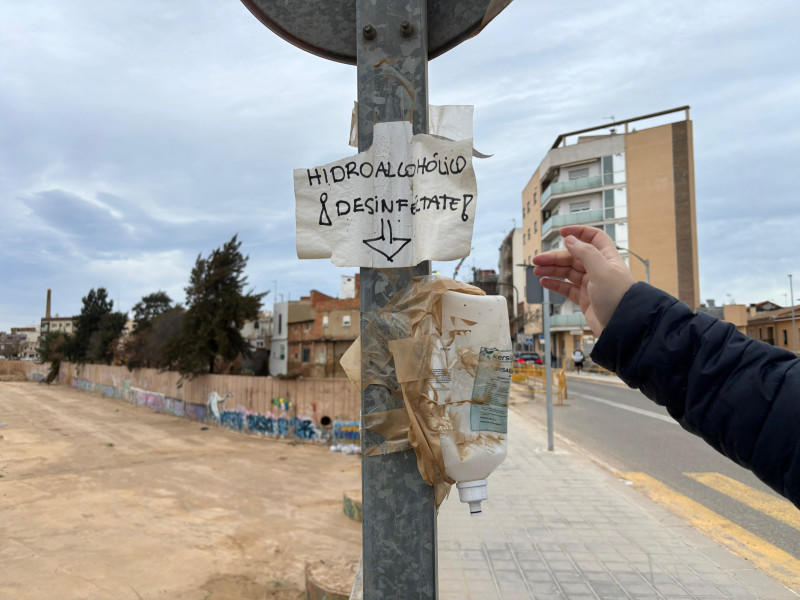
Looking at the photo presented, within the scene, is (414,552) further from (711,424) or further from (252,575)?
(252,575)

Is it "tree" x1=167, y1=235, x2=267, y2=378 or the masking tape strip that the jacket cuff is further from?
"tree" x1=167, y1=235, x2=267, y2=378

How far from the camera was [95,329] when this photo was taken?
56.5 metres

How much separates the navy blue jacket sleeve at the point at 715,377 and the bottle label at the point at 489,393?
1.04 feet

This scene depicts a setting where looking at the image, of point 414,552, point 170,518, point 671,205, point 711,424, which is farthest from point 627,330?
point 671,205

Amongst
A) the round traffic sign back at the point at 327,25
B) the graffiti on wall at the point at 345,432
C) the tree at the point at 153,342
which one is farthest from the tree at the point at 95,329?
the round traffic sign back at the point at 327,25

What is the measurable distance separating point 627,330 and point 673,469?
9510mm

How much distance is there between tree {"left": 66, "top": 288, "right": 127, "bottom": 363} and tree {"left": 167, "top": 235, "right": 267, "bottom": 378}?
25.0 m

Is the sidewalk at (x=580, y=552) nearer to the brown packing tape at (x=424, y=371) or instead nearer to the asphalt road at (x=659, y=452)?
the asphalt road at (x=659, y=452)

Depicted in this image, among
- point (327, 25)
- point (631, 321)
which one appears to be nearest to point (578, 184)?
point (327, 25)

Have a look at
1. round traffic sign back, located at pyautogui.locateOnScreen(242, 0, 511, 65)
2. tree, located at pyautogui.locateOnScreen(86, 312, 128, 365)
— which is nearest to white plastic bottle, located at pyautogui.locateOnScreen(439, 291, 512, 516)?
round traffic sign back, located at pyautogui.locateOnScreen(242, 0, 511, 65)

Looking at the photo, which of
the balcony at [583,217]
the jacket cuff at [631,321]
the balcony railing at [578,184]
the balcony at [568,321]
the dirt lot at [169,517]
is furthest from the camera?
Answer: the balcony railing at [578,184]

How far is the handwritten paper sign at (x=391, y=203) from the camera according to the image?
151 centimetres

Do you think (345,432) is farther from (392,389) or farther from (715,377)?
(715,377)

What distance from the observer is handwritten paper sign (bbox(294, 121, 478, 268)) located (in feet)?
4.94
